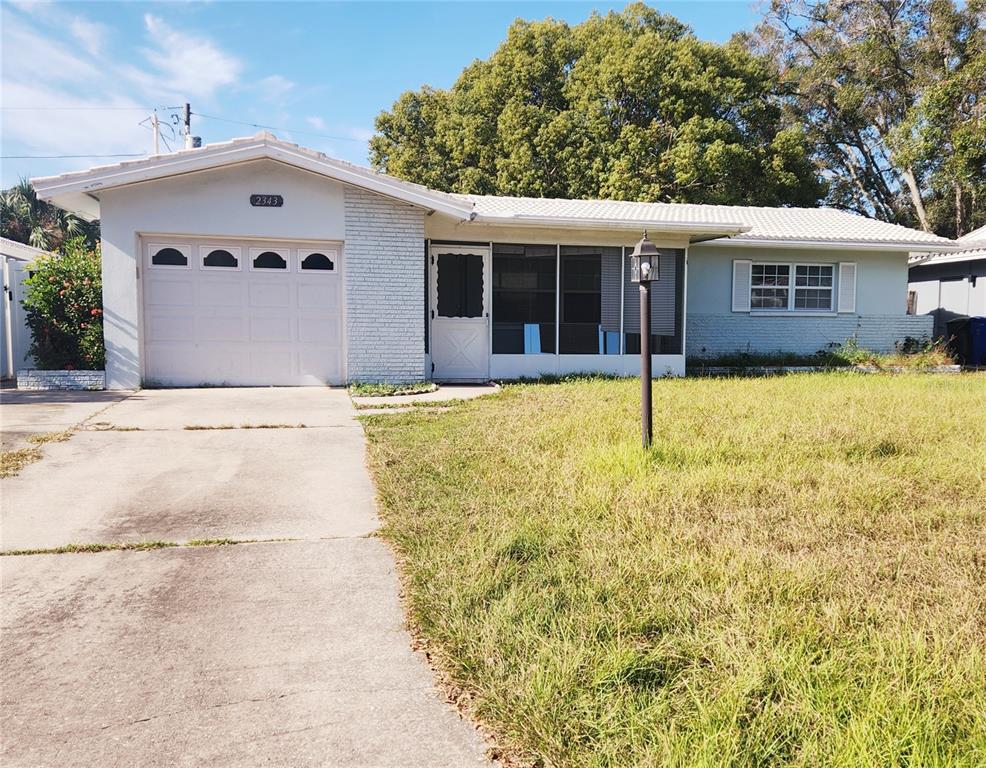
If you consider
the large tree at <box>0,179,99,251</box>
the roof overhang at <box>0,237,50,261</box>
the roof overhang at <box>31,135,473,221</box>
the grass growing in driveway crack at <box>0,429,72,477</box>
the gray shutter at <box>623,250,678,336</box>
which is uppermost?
the large tree at <box>0,179,99,251</box>

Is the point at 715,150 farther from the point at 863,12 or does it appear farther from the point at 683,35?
the point at 863,12

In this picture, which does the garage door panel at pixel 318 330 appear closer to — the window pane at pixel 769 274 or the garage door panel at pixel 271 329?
the garage door panel at pixel 271 329

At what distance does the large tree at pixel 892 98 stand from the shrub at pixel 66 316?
22466 mm

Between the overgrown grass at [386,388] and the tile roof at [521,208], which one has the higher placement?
the tile roof at [521,208]

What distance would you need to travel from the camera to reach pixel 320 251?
12.1m

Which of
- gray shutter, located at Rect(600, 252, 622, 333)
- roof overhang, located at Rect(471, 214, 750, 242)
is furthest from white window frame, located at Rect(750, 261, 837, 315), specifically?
gray shutter, located at Rect(600, 252, 622, 333)

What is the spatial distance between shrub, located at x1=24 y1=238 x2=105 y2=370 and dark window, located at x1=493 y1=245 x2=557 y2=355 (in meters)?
6.56

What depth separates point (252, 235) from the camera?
11664 millimetres

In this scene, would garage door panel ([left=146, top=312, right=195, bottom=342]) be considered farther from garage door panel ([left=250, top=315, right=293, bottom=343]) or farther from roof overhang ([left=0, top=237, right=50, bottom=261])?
roof overhang ([left=0, top=237, right=50, bottom=261])

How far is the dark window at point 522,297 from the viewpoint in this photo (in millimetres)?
13430

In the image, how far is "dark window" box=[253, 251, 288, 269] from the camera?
11953mm

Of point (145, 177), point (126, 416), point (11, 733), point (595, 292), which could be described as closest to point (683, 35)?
point (595, 292)

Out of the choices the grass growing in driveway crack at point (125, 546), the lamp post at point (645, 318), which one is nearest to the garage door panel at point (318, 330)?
the lamp post at point (645, 318)

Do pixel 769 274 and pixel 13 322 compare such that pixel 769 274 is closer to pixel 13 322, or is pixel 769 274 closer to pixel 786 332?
pixel 786 332
